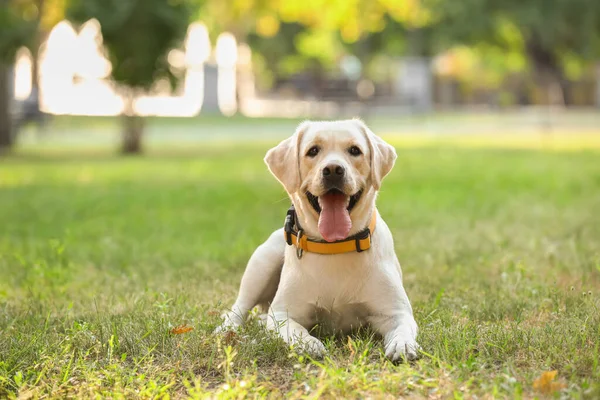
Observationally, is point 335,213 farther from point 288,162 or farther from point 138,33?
point 138,33

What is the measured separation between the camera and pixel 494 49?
48.5m

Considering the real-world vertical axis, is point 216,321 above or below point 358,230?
below

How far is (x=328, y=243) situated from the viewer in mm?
4711

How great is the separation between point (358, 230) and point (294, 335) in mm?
668

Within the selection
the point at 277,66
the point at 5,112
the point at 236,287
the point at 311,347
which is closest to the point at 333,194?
the point at 311,347

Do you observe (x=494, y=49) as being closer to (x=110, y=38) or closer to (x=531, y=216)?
(x=110, y=38)

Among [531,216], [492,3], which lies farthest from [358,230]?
[492,3]

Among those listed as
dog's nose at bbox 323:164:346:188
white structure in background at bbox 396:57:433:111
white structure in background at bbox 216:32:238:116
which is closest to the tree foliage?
dog's nose at bbox 323:164:346:188

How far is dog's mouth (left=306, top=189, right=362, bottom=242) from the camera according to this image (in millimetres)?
4641

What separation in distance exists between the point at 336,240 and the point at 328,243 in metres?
0.05

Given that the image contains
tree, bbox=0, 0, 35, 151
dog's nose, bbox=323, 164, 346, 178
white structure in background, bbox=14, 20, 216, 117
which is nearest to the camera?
dog's nose, bbox=323, 164, 346, 178

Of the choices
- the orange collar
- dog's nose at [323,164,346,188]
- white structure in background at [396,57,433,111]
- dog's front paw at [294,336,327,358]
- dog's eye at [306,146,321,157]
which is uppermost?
white structure in background at [396,57,433,111]

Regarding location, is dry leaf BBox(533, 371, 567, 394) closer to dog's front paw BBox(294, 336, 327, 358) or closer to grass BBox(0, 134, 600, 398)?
grass BBox(0, 134, 600, 398)

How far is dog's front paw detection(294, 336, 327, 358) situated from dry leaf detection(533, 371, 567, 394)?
1.06 meters
